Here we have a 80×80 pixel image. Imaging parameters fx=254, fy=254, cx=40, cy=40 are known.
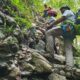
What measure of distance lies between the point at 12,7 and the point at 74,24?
8.09 feet

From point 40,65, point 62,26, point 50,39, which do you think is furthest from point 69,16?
point 40,65

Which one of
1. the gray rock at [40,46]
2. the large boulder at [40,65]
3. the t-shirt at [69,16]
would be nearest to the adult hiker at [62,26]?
the t-shirt at [69,16]

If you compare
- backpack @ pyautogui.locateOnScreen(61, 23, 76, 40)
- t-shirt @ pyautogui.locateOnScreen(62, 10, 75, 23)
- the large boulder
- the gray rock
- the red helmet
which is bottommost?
the large boulder

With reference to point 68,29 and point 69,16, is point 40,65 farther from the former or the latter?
point 69,16

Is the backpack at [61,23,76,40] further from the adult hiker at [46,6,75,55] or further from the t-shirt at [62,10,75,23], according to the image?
the t-shirt at [62,10,75,23]

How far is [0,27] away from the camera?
322 inches

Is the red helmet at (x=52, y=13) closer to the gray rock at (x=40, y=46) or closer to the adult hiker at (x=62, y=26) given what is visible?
the adult hiker at (x=62, y=26)

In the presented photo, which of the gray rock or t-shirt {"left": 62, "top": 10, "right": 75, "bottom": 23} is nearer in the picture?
t-shirt {"left": 62, "top": 10, "right": 75, "bottom": 23}

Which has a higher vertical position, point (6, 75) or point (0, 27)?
point (0, 27)

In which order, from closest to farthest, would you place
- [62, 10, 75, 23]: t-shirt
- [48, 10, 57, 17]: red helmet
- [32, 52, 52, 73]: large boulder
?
[32, 52, 52, 73]: large boulder < [62, 10, 75, 23]: t-shirt < [48, 10, 57, 17]: red helmet

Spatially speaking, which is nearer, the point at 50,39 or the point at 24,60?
the point at 24,60

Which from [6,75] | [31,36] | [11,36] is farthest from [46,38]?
[6,75]

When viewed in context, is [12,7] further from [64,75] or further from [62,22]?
[64,75]

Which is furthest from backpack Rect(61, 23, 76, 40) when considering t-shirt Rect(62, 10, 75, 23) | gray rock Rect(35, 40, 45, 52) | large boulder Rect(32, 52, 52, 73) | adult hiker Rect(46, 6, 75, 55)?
large boulder Rect(32, 52, 52, 73)
